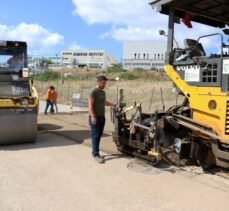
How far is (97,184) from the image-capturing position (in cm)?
634

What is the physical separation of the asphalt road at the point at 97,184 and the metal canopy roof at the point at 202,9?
300 centimetres

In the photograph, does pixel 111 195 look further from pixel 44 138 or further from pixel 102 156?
pixel 44 138

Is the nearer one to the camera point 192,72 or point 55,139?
point 192,72

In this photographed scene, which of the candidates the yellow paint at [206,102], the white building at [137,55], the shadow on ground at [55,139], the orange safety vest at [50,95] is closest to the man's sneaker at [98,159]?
the shadow on ground at [55,139]

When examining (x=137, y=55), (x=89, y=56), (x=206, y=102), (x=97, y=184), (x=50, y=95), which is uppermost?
(x=89, y=56)

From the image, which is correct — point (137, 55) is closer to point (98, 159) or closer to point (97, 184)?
point (98, 159)

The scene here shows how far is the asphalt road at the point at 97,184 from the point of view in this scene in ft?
17.9

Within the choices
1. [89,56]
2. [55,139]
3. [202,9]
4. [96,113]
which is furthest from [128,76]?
[89,56]

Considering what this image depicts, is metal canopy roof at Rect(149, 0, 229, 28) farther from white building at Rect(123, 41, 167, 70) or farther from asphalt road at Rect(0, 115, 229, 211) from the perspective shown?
white building at Rect(123, 41, 167, 70)

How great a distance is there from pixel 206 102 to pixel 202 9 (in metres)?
2.20

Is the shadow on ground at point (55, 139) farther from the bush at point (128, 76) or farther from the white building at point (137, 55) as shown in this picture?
the white building at point (137, 55)

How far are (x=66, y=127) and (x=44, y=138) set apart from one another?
2.46 m

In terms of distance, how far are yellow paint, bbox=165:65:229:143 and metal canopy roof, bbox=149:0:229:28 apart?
1159mm

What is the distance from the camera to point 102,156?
8.37 meters
